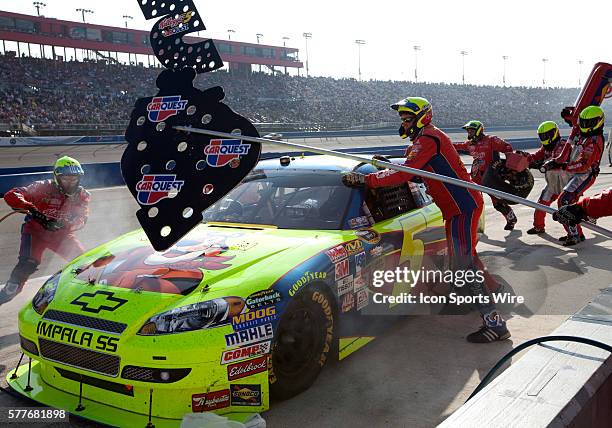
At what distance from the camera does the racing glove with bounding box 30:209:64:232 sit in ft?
17.7

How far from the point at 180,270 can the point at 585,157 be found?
6631mm

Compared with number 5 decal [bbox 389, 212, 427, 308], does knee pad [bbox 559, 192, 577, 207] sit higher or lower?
lower

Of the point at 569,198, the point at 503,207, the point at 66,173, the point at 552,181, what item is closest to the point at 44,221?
the point at 66,173

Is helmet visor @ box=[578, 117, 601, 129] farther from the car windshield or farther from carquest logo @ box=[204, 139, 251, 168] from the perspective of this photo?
carquest logo @ box=[204, 139, 251, 168]

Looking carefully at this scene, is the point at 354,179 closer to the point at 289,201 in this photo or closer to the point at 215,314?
the point at 289,201

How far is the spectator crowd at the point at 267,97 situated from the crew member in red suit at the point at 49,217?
30.1m

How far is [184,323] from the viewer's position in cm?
313

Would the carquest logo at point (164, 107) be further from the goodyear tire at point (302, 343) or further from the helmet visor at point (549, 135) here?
the helmet visor at point (549, 135)

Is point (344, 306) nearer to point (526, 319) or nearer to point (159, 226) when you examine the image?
point (159, 226)

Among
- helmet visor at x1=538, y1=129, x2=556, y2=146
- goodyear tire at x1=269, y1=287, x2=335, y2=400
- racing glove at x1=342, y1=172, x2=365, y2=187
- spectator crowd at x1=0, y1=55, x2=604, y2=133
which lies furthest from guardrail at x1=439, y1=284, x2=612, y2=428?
spectator crowd at x1=0, y1=55, x2=604, y2=133

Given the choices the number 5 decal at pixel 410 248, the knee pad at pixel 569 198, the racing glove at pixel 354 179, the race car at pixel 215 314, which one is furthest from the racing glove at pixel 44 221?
the knee pad at pixel 569 198

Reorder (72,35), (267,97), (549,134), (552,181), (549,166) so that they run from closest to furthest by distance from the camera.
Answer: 1. (549,166)
2. (552,181)
3. (549,134)
4. (72,35)
5. (267,97)

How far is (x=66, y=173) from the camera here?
18.1ft

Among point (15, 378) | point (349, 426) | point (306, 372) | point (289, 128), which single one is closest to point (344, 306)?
point (306, 372)
